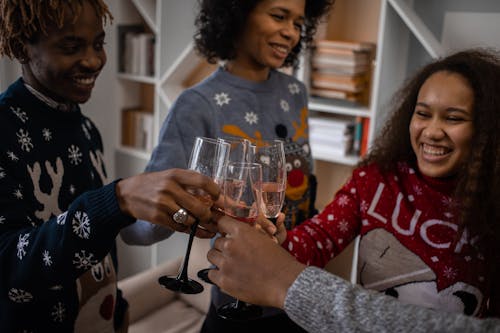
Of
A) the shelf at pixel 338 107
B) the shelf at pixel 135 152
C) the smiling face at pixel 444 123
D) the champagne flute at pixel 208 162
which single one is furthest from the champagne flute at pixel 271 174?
the shelf at pixel 135 152

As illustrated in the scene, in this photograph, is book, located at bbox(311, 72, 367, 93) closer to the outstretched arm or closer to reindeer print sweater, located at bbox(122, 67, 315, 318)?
reindeer print sweater, located at bbox(122, 67, 315, 318)

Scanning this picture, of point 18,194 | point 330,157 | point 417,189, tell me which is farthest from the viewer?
point 330,157

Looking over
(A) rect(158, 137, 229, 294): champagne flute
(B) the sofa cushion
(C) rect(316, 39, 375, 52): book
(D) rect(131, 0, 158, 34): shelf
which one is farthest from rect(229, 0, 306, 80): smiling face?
(D) rect(131, 0, 158, 34): shelf

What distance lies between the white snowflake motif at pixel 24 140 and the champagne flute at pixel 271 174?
1.67ft

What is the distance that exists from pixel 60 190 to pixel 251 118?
25.9 inches

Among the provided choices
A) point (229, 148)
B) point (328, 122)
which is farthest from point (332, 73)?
point (229, 148)

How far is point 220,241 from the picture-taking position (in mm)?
976

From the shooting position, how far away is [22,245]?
98cm

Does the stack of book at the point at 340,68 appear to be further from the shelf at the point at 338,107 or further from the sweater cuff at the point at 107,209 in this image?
the sweater cuff at the point at 107,209

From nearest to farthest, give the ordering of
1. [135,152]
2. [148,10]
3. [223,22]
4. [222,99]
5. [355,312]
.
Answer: [355,312] < [222,99] < [223,22] < [148,10] < [135,152]

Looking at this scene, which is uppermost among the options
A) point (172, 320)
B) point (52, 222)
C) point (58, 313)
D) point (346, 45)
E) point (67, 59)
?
point (346, 45)

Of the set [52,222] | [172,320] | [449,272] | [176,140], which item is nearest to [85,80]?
[176,140]

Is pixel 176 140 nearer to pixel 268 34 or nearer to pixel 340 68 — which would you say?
pixel 268 34

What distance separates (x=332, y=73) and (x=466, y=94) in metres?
Answer: 1.45
